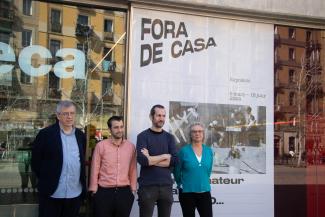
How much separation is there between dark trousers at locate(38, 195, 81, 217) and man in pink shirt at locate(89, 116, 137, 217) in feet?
0.85

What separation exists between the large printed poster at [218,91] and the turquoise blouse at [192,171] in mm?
1158

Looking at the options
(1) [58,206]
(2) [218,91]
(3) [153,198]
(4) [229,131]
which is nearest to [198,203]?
(3) [153,198]

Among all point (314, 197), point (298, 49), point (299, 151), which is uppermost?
point (298, 49)

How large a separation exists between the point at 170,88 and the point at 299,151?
2.38m

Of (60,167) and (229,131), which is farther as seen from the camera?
(229,131)

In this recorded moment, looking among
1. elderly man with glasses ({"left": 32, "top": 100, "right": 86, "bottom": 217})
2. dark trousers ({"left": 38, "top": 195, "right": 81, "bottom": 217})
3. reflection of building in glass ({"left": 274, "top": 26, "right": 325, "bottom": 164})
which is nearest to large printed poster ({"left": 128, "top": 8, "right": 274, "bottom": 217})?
reflection of building in glass ({"left": 274, "top": 26, "right": 325, "bottom": 164})

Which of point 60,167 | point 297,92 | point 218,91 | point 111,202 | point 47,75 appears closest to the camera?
point 60,167

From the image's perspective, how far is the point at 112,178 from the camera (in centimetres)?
543

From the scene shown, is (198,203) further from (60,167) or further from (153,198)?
(60,167)

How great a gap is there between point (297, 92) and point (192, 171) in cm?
286

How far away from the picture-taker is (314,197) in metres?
Result: 7.80

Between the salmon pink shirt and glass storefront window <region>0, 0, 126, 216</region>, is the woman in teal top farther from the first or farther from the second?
glass storefront window <region>0, 0, 126, 216</region>

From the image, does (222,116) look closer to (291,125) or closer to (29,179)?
(291,125)

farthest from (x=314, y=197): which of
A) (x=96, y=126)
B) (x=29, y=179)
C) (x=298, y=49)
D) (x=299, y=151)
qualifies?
(x=29, y=179)
